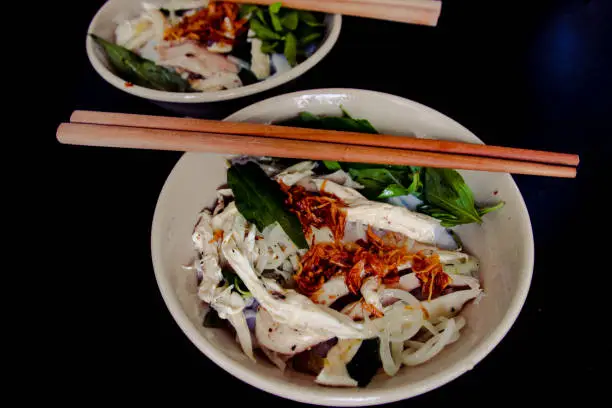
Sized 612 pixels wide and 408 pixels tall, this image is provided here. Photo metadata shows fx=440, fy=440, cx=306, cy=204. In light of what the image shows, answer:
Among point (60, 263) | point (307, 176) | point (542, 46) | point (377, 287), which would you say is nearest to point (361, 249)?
point (377, 287)

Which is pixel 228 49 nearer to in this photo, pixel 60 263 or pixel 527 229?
pixel 60 263

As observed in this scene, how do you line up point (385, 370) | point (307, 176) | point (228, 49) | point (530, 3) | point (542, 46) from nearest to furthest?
point (385, 370) < point (307, 176) < point (228, 49) < point (542, 46) < point (530, 3)

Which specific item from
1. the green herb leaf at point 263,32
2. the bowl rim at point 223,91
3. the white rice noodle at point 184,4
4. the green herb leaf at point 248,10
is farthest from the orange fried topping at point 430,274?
the white rice noodle at point 184,4

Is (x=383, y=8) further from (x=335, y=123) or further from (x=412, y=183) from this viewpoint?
(x=412, y=183)

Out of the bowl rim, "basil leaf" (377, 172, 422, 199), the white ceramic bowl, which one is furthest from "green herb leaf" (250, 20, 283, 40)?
"basil leaf" (377, 172, 422, 199)

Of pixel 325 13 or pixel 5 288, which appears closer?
pixel 5 288

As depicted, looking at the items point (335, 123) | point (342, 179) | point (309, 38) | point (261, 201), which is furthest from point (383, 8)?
point (261, 201)
